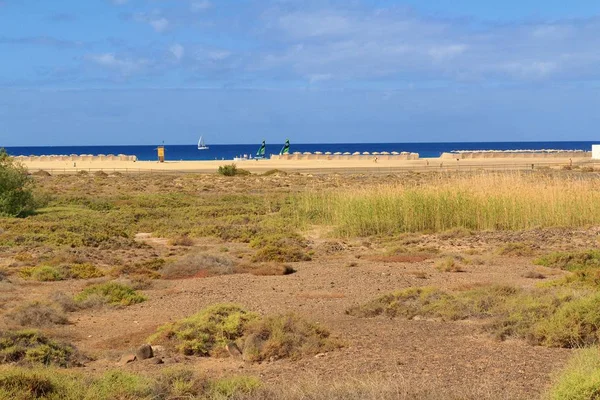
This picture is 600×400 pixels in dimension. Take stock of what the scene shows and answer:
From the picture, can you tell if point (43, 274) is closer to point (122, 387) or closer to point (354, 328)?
point (354, 328)

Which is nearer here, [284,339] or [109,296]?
[284,339]

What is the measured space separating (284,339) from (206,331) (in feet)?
4.67

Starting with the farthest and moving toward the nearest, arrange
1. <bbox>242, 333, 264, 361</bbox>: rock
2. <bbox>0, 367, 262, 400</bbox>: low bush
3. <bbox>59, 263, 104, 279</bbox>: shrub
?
<bbox>59, 263, 104, 279</bbox>: shrub → <bbox>242, 333, 264, 361</bbox>: rock → <bbox>0, 367, 262, 400</bbox>: low bush

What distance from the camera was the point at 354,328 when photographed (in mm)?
12555

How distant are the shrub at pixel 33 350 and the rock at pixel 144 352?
74 centimetres

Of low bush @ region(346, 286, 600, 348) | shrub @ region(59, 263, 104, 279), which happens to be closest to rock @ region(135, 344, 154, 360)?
low bush @ region(346, 286, 600, 348)

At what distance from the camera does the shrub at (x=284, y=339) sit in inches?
429

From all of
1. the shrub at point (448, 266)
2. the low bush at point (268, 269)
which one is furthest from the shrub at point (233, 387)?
the shrub at point (448, 266)

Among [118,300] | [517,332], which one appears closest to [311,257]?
[118,300]

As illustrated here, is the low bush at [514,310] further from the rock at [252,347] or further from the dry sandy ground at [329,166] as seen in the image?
the dry sandy ground at [329,166]

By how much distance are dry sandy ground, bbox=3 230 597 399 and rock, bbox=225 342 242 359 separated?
177mm

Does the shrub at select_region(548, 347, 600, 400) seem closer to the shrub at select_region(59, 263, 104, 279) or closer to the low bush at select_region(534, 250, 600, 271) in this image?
the low bush at select_region(534, 250, 600, 271)

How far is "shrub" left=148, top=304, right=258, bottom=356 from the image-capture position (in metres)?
11.4

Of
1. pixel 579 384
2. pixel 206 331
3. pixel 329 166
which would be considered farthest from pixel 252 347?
pixel 329 166
